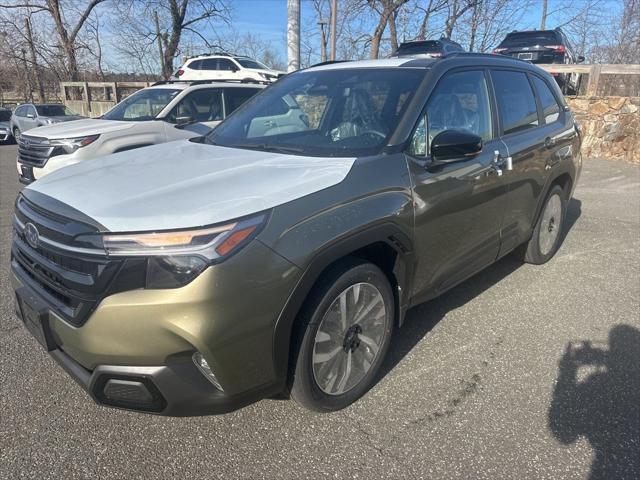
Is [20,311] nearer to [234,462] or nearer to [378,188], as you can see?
[234,462]

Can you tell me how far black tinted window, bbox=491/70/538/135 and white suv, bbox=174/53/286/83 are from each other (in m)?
14.6

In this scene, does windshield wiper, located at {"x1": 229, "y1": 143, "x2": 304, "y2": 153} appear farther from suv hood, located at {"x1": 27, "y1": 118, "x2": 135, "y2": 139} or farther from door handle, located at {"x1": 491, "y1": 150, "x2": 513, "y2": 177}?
suv hood, located at {"x1": 27, "y1": 118, "x2": 135, "y2": 139}

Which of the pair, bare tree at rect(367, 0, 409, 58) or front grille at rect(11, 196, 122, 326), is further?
bare tree at rect(367, 0, 409, 58)

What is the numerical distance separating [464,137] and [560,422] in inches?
63.0

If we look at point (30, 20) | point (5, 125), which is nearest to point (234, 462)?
point (5, 125)

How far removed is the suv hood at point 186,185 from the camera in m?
1.92

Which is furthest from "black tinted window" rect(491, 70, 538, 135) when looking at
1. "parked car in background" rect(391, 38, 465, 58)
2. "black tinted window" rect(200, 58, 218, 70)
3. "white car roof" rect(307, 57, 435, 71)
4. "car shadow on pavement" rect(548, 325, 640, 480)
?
"black tinted window" rect(200, 58, 218, 70)

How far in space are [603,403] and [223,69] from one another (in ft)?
59.6

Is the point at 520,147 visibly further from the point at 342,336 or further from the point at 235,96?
the point at 235,96

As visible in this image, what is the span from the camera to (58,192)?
2301 mm

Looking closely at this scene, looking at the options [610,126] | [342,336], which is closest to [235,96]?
[342,336]

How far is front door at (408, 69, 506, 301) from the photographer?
2.75 meters

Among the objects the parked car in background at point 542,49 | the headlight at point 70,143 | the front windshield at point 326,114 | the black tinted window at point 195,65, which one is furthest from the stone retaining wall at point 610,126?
the black tinted window at point 195,65

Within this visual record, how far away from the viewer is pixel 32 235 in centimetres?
223
